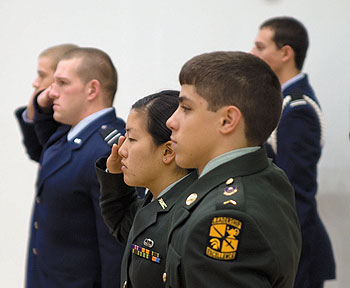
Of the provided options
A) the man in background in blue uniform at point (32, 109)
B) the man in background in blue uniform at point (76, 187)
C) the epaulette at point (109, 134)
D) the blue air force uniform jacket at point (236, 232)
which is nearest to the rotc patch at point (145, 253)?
the blue air force uniform jacket at point (236, 232)

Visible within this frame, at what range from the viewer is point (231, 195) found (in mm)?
1327

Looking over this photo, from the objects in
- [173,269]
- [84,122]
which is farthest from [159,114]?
[84,122]

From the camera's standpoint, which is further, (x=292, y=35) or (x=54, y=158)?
(x=292, y=35)

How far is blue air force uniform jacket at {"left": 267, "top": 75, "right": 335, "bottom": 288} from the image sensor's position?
9.43 feet

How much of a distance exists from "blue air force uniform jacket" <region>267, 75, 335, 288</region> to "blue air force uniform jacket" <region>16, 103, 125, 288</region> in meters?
0.76

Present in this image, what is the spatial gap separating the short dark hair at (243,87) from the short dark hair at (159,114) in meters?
0.26

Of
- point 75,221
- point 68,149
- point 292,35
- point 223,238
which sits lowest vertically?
point 75,221

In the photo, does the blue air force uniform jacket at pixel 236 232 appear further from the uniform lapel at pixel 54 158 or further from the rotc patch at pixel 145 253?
the uniform lapel at pixel 54 158

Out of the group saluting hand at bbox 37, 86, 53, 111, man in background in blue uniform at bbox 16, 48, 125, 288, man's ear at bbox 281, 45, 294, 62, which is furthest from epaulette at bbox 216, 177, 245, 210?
man's ear at bbox 281, 45, 294, 62

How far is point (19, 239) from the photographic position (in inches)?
171

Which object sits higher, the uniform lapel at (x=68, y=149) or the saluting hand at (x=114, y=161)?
the saluting hand at (x=114, y=161)

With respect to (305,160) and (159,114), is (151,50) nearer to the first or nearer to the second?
(305,160)

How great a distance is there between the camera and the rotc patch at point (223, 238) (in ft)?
4.17

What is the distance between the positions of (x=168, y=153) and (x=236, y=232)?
45 centimetres
